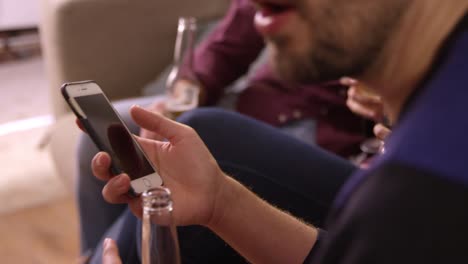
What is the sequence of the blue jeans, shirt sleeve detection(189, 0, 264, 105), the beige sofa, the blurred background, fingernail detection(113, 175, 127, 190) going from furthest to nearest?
the blurred background, the beige sofa, shirt sleeve detection(189, 0, 264, 105), the blue jeans, fingernail detection(113, 175, 127, 190)

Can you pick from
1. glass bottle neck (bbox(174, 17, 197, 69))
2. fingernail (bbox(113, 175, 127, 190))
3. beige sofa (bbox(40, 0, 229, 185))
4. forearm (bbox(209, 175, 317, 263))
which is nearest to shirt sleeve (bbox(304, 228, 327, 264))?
forearm (bbox(209, 175, 317, 263))

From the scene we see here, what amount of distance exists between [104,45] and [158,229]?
3.49 feet

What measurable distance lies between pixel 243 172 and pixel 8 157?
138cm

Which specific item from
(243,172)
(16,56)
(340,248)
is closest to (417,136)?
(340,248)

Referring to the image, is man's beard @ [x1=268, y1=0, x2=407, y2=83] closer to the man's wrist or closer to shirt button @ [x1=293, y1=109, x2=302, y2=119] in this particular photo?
the man's wrist

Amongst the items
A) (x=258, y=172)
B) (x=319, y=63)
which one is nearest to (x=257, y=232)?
(x=258, y=172)

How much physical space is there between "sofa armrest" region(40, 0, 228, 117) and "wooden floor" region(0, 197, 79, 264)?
31 cm

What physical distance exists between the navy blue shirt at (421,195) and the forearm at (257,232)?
0.31m

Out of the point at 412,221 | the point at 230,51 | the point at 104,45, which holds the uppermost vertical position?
the point at 412,221

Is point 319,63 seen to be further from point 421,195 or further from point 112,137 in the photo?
point 112,137

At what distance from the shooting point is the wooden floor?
1542 mm

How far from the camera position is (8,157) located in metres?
2.06

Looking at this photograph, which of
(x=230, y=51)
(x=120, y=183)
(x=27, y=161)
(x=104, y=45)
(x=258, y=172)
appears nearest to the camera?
(x=120, y=183)

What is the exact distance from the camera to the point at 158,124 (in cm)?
73
